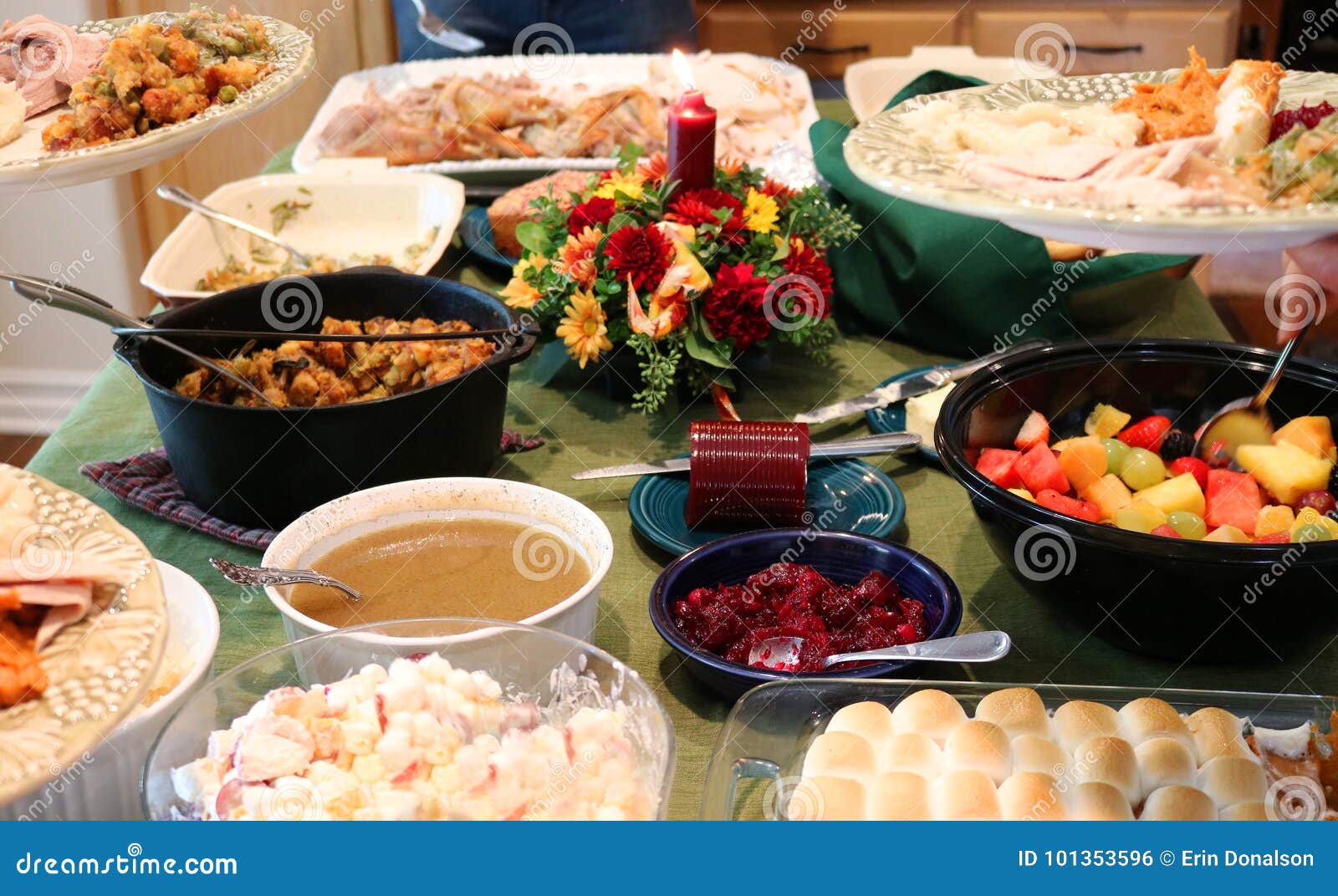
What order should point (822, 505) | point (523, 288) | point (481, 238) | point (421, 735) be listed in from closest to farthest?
point (421, 735), point (822, 505), point (523, 288), point (481, 238)

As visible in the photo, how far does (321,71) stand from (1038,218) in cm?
375

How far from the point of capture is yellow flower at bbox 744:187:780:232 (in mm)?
1565

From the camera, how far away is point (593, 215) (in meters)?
1.59

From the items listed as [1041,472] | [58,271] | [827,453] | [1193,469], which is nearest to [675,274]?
[827,453]

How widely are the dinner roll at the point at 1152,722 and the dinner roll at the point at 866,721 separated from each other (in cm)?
19

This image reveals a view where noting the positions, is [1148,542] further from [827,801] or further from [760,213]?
[760,213]

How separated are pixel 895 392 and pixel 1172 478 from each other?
410mm

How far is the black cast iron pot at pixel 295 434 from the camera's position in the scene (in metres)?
1.24

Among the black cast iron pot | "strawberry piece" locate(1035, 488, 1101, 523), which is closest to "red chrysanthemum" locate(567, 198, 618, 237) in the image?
the black cast iron pot

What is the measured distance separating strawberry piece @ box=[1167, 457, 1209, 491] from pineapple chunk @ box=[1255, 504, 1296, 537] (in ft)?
0.23

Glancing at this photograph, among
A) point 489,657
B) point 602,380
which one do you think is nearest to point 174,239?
point 602,380

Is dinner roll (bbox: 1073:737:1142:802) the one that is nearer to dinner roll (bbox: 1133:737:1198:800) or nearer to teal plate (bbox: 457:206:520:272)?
dinner roll (bbox: 1133:737:1198:800)

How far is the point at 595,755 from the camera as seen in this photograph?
0.85 m
